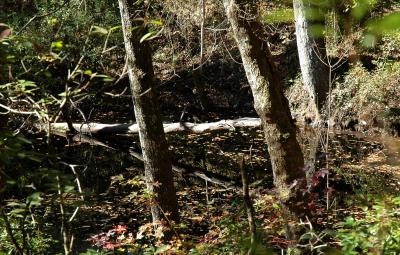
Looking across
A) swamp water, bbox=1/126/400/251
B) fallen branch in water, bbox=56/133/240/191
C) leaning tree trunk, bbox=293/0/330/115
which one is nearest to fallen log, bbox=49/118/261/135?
swamp water, bbox=1/126/400/251

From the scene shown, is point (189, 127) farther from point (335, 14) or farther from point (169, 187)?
point (335, 14)

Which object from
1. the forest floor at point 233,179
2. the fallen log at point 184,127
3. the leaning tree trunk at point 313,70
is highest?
the leaning tree trunk at point 313,70

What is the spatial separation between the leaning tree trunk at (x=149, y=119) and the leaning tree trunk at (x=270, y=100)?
171 cm

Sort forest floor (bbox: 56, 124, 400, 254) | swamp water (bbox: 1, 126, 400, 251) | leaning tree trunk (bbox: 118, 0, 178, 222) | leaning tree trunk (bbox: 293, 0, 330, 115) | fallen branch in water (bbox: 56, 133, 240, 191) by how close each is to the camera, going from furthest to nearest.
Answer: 1. leaning tree trunk (bbox: 293, 0, 330, 115)
2. fallen branch in water (bbox: 56, 133, 240, 191)
3. swamp water (bbox: 1, 126, 400, 251)
4. forest floor (bbox: 56, 124, 400, 254)
5. leaning tree trunk (bbox: 118, 0, 178, 222)

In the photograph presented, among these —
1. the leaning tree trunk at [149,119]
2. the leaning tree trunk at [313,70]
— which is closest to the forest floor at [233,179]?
the leaning tree trunk at [149,119]

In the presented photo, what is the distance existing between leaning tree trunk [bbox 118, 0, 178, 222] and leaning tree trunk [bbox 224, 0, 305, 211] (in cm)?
171

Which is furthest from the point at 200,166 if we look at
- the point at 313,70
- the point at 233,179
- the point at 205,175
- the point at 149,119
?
the point at 149,119

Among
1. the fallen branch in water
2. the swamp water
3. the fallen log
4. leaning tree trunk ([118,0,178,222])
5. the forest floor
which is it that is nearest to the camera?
leaning tree trunk ([118,0,178,222])

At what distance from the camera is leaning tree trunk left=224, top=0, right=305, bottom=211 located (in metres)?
4.33

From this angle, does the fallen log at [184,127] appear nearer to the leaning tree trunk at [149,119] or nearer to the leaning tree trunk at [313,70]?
the leaning tree trunk at [313,70]

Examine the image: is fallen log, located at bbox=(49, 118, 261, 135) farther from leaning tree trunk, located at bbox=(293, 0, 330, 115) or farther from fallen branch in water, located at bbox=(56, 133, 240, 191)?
leaning tree trunk, located at bbox=(293, 0, 330, 115)

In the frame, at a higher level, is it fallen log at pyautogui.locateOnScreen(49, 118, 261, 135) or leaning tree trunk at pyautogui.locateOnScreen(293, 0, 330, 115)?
leaning tree trunk at pyautogui.locateOnScreen(293, 0, 330, 115)

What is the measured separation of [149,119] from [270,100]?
2.06 meters

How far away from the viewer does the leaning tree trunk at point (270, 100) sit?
170 inches
